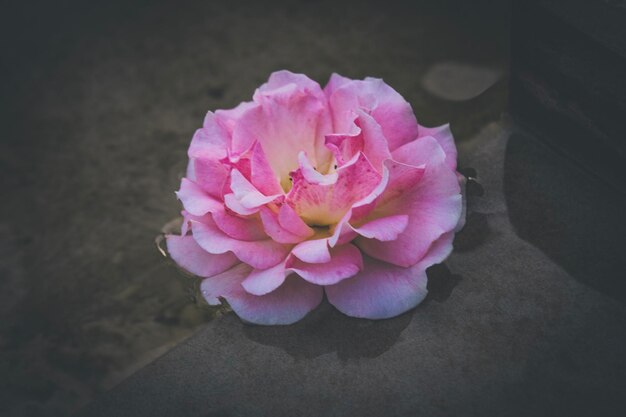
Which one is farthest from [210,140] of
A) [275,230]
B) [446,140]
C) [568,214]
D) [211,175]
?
[568,214]

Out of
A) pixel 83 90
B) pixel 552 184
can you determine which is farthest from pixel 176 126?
pixel 552 184

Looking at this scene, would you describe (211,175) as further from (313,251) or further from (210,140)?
(313,251)

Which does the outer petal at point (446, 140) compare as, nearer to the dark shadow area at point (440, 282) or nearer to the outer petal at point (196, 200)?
the dark shadow area at point (440, 282)

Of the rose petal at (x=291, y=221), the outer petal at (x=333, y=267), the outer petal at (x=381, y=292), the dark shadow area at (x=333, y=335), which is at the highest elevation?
the rose petal at (x=291, y=221)

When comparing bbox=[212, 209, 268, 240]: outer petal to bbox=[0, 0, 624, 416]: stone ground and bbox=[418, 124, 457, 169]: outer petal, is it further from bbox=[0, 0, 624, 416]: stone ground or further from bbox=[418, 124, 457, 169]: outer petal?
bbox=[418, 124, 457, 169]: outer petal

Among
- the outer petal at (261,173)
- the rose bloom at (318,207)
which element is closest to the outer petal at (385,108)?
the rose bloom at (318,207)

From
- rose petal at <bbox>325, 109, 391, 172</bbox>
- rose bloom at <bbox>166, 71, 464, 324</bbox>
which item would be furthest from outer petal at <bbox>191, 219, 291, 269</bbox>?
rose petal at <bbox>325, 109, 391, 172</bbox>
